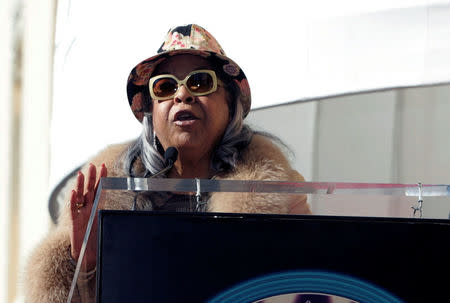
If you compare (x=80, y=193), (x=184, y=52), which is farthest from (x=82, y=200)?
(x=184, y=52)

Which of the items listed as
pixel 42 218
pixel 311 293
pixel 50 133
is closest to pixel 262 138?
pixel 311 293

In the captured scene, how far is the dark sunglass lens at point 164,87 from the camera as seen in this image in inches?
42.8

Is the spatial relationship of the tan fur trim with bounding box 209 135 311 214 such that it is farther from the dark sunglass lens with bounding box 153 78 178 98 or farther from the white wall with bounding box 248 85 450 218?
the white wall with bounding box 248 85 450 218

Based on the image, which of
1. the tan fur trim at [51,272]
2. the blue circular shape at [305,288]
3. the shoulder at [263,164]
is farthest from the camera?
the shoulder at [263,164]

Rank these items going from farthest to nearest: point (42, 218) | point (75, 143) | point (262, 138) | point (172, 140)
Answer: point (42, 218) < point (75, 143) < point (262, 138) < point (172, 140)

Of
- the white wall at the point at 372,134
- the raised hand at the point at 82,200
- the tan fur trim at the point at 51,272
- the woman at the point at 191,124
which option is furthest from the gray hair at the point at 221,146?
the white wall at the point at 372,134

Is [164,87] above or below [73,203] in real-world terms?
above

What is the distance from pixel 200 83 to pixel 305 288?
0.61 meters

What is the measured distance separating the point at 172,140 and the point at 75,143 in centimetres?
103

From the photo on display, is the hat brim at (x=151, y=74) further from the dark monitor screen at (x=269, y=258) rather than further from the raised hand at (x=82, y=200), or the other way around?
the dark monitor screen at (x=269, y=258)

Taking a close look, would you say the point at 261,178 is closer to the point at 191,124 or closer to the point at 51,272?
the point at 191,124

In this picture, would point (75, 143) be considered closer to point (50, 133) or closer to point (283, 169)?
point (50, 133)

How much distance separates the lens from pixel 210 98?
1103mm

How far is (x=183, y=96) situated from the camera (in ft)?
3.48
